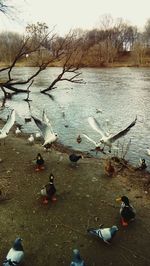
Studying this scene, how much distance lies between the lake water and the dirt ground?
3399 millimetres

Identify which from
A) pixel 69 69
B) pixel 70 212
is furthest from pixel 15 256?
pixel 69 69

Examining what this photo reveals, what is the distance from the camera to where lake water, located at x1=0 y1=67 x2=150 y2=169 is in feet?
58.4

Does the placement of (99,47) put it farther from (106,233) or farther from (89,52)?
(106,233)

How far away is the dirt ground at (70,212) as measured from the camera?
25.5ft

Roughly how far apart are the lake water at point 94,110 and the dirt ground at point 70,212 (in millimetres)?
3399

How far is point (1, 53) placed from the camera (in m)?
83.4

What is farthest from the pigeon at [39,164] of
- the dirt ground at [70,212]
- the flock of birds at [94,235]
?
the flock of birds at [94,235]

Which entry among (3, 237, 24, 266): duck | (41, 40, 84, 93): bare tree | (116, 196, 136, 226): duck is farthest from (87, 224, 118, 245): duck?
(41, 40, 84, 93): bare tree

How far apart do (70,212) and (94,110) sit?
1683 centimetres

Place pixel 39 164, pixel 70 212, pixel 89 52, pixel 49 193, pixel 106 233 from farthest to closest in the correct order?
pixel 89 52 < pixel 39 164 < pixel 49 193 < pixel 70 212 < pixel 106 233

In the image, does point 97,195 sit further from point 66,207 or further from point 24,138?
point 24,138

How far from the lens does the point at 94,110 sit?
25.7m

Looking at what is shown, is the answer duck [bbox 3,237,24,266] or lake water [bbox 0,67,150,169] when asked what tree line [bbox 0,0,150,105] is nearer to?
lake water [bbox 0,67,150,169]

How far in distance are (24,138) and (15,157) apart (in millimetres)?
3922
